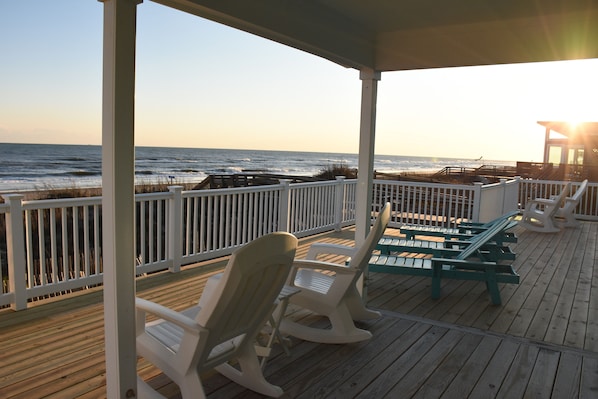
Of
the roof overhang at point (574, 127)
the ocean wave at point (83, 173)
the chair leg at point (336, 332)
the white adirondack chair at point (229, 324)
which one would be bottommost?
the ocean wave at point (83, 173)

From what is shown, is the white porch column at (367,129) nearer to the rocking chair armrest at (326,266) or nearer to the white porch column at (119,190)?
the rocking chair armrest at (326,266)

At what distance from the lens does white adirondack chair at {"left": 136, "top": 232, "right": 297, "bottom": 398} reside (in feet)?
7.05

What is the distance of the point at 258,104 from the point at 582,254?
98.3 feet

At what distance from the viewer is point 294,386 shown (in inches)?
106

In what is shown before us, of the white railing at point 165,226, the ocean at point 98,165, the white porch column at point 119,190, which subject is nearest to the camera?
the white porch column at point 119,190

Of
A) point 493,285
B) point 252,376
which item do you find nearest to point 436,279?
point 493,285

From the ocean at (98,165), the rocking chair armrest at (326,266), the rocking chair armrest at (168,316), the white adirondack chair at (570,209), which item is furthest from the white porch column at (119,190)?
the ocean at (98,165)

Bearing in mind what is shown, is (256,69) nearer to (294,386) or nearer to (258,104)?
(258,104)

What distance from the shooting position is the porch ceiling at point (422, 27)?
276cm

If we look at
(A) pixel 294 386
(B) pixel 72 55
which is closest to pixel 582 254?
(A) pixel 294 386

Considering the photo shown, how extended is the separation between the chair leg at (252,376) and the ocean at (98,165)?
19.8 m

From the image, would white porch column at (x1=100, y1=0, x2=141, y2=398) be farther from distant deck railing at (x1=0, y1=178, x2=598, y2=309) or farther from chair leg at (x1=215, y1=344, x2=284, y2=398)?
chair leg at (x1=215, y1=344, x2=284, y2=398)

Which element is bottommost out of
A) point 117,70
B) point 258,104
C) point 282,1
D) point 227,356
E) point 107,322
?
point 227,356

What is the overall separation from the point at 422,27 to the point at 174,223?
3.26 metres
